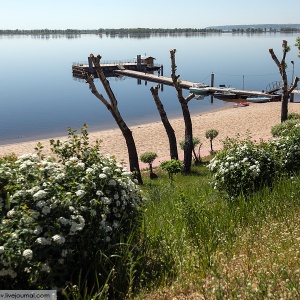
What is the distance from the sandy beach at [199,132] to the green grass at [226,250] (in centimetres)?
1307

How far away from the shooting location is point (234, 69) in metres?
74.4

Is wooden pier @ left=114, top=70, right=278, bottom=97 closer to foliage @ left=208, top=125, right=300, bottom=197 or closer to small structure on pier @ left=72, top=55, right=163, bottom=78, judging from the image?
small structure on pier @ left=72, top=55, right=163, bottom=78

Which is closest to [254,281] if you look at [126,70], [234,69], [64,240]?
[64,240]

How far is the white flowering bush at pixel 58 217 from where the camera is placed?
310cm

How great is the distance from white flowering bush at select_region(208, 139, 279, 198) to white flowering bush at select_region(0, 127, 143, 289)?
2.29 meters

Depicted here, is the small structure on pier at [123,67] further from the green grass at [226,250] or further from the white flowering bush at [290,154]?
the green grass at [226,250]

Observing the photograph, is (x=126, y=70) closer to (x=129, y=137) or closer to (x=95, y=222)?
(x=129, y=137)

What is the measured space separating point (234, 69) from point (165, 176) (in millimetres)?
62816

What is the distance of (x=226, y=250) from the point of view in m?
4.03

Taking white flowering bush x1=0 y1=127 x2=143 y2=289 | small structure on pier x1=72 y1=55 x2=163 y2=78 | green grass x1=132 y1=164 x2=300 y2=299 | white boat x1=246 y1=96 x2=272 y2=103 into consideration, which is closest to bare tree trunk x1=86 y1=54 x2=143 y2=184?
green grass x1=132 y1=164 x2=300 y2=299

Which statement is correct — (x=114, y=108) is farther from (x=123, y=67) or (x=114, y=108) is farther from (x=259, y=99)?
(x=123, y=67)

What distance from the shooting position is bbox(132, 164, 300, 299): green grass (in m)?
3.33

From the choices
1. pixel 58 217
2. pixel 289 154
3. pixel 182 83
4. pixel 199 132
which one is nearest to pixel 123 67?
pixel 182 83

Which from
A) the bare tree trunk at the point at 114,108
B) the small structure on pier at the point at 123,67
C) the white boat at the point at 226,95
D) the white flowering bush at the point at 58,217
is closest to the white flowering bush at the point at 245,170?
the white flowering bush at the point at 58,217
